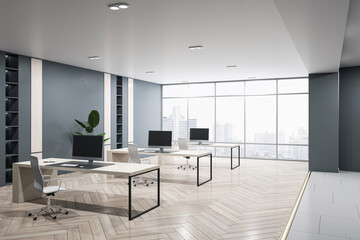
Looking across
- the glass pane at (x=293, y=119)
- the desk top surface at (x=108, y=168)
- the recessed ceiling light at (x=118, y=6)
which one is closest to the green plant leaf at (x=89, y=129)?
the desk top surface at (x=108, y=168)

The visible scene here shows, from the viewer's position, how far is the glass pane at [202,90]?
11528mm

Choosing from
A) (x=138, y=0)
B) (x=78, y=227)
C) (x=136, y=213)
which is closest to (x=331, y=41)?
(x=138, y=0)

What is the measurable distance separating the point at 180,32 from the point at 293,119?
22.5 feet

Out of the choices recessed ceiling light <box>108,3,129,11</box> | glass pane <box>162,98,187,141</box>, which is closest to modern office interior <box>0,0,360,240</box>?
recessed ceiling light <box>108,3,129,11</box>

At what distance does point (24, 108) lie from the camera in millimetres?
6711

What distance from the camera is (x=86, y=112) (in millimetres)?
8438

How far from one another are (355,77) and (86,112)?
741 centimetres

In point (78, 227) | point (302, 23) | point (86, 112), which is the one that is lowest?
point (78, 227)

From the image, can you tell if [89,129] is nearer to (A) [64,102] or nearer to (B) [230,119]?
(A) [64,102]

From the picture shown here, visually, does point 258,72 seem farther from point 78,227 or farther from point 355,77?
point 78,227

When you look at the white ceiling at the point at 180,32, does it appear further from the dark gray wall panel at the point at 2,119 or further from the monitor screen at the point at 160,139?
the monitor screen at the point at 160,139

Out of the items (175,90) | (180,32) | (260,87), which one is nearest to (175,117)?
(175,90)

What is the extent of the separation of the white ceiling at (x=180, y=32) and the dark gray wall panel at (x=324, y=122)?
516mm

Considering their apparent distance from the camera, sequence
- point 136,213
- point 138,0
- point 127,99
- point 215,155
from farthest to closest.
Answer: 1. point 215,155
2. point 127,99
3. point 136,213
4. point 138,0
